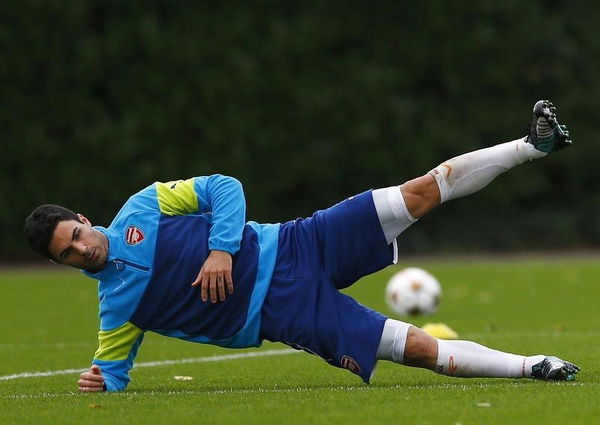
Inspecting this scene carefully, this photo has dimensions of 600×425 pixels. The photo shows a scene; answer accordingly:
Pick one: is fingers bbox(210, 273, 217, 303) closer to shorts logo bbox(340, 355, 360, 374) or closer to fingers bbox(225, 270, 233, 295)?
fingers bbox(225, 270, 233, 295)

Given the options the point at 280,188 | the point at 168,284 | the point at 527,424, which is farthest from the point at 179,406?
the point at 280,188

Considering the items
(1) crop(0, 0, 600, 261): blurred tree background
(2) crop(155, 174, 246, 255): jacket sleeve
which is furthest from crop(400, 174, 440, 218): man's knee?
(1) crop(0, 0, 600, 261): blurred tree background

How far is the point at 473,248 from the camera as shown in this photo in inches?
908

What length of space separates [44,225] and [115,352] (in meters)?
0.80

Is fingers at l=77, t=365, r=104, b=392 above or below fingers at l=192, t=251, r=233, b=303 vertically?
below

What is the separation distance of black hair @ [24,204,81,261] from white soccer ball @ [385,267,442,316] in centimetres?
594

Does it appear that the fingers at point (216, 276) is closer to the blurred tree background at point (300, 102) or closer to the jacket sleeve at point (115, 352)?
the jacket sleeve at point (115, 352)

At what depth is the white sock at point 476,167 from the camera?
6.26m

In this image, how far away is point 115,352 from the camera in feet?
21.1

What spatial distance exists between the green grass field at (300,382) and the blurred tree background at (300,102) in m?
6.52

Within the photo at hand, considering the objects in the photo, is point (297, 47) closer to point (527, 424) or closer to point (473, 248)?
point (473, 248)

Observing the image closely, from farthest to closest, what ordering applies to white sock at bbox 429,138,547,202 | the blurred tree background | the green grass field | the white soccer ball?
the blurred tree background < the white soccer ball < white sock at bbox 429,138,547,202 < the green grass field

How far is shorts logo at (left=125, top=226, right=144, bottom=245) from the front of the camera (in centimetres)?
629

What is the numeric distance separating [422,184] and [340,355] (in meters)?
0.94
